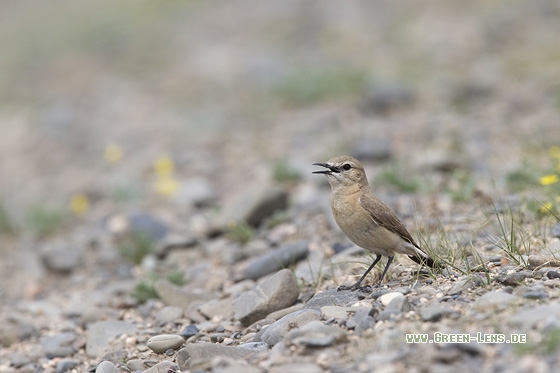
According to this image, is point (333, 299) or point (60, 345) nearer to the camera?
point (333, 299)

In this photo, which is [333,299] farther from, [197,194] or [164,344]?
[197,194]

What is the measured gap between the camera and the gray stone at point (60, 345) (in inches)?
240

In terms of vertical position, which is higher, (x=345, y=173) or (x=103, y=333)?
(x=345, y=173)

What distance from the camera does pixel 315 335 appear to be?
4.44 m

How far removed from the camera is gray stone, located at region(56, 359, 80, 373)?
5.78 metres

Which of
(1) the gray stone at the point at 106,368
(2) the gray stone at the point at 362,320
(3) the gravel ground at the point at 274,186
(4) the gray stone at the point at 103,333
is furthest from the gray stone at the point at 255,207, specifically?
(2) the gray stone at the point at 362,320

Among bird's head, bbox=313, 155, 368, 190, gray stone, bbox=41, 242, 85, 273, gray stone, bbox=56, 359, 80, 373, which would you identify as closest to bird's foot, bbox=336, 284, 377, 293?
bird's head, bbox=313, 155, 368, 190

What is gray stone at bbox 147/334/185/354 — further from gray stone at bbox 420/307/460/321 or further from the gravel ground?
gray stone at bbox 420/307/460/321

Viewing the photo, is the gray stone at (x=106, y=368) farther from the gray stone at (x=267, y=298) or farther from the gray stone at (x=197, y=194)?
the gray stone at (x=197, y=194)

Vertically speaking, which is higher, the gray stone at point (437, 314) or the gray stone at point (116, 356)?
the gray stone at point (437, 314)

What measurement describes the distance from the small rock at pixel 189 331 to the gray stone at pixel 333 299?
1.02m

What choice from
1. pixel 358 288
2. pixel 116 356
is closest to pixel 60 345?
pixel 116 356

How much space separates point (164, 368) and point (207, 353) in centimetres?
46

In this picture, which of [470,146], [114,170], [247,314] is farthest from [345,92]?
[247,314]
